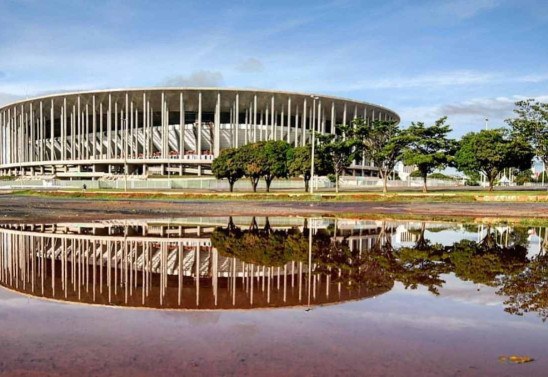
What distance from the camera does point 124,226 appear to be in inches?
826

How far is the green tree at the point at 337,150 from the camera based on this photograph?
189 feet

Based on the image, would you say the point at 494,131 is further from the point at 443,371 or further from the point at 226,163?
the point at 443,371

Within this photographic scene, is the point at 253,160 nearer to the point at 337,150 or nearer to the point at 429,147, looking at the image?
the point at 337,150

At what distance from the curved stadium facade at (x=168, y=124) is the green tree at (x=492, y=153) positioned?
33.1 metres

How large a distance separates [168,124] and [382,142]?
56.7m

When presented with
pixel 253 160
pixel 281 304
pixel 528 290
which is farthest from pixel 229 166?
pixel 281 304

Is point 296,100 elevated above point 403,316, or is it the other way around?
point 296,100

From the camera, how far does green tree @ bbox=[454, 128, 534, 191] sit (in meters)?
56.7

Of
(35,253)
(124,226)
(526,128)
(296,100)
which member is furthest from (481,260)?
(296,100)

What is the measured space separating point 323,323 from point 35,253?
30.2 feet

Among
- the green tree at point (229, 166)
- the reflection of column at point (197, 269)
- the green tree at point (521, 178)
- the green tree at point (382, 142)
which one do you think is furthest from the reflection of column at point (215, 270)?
the green tree at point (521, 178)

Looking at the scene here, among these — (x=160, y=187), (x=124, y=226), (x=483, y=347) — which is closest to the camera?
(x=483, y=347)

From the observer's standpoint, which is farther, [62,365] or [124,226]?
[124,226]

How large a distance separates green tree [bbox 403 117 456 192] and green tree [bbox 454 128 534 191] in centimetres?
207
